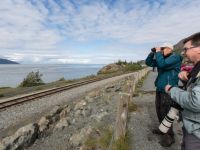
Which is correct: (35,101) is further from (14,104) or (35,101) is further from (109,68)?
(109,68)

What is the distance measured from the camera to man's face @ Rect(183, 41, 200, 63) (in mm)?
2855

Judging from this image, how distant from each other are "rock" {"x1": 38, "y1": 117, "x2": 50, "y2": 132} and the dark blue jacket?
3.73m

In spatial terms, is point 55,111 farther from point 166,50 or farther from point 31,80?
point 31,80

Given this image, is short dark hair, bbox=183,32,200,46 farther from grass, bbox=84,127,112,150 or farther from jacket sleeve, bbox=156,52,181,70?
grass, bbox=84,127,112,150

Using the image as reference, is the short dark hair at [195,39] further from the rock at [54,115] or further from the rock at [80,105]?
the rock at [80,105]

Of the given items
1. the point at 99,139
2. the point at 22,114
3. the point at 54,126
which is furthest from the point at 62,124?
the point at 22,114

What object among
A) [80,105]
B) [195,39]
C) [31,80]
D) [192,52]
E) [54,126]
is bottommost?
[31,80]

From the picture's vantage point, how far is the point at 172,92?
9.42 feet

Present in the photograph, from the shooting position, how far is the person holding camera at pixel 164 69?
5105mm

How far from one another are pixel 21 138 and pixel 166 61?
12.9ft

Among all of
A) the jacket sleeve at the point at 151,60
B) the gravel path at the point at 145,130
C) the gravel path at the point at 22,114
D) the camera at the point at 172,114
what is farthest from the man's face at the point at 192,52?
the gravel path at the point at 22,114

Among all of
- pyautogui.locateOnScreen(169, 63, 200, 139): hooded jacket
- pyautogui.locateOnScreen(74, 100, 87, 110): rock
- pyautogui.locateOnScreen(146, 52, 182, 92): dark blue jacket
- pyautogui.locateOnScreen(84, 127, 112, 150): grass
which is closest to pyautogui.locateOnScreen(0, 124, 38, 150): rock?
pyautogui.locateOnScreen(84, 127, 112, 150): grass

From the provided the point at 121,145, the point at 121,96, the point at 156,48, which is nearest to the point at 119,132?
the point at 121,145

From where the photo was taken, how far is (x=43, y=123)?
315 inches
